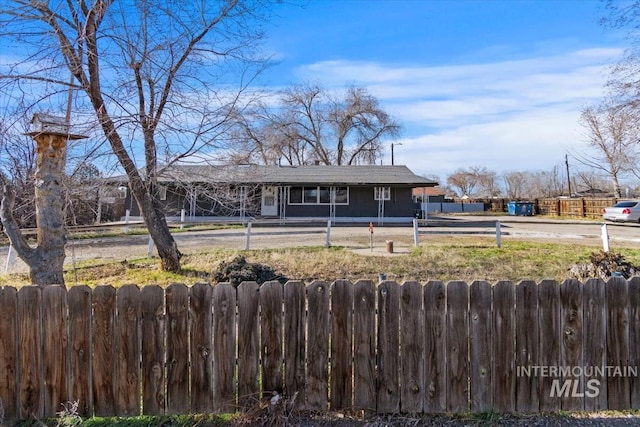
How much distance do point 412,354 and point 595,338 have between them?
131 centimetres

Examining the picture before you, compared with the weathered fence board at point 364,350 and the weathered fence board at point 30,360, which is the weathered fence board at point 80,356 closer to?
the weathered fence board at point 30,360

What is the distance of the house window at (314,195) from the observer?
2639cm

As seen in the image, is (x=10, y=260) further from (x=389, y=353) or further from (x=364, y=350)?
(x=389, y=353)

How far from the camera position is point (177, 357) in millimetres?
2645

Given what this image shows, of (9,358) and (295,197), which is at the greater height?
(295,197)

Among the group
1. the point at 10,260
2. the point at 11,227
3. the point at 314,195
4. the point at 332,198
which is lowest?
the point at 10,260

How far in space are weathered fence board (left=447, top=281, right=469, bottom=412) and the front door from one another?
2472 cm

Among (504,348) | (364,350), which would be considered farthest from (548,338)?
(364,350)

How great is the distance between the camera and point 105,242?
48.1ft

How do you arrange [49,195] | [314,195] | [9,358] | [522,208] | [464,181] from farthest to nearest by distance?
1. [464,181]
2. [522,208]
3. [314,195]
4. [49,195]
5. [9,358]

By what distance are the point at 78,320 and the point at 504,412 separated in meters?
3.02

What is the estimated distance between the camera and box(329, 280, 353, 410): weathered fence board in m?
2.66

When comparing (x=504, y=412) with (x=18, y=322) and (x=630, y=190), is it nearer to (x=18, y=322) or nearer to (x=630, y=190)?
(x=18, y=322)

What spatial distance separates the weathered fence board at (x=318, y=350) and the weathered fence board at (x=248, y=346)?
36 centimetres
